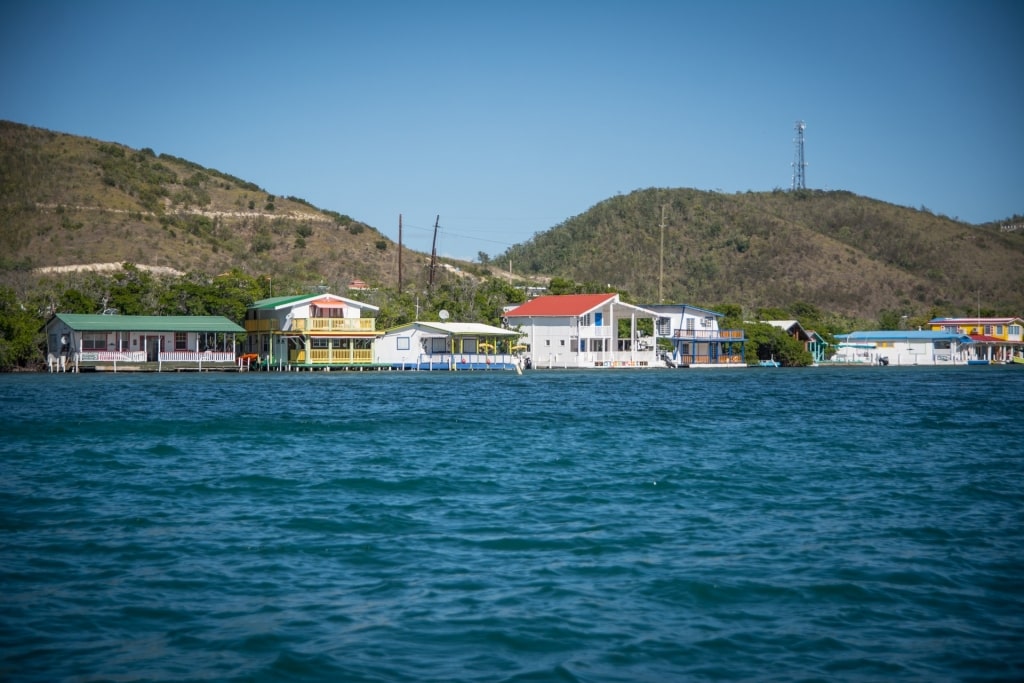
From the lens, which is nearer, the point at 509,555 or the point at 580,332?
the point at 509,555

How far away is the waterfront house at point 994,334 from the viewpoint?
318 feet

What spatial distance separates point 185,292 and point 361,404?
1277 inches

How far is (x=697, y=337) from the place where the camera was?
7712cm

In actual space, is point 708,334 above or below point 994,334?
below

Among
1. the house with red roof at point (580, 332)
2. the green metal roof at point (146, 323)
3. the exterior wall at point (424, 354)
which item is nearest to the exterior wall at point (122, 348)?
the green metal roof at point (146, 323)

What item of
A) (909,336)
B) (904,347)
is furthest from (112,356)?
(909,336)

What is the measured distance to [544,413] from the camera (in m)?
35.0

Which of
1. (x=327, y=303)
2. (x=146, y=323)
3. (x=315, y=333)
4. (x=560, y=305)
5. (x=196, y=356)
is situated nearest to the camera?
(x=146, y=323)

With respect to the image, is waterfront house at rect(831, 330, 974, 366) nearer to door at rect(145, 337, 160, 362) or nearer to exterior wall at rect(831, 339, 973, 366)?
exterior wall at rect(831, 339, 973, 366)

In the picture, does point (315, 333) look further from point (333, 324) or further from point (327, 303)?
point (327, 303)

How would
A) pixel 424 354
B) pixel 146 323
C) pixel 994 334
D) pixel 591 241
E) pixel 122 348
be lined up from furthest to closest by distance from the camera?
pixel 591 241, pixel 994 334, pixel 424 354, pixel 122 348, pixel 146 323

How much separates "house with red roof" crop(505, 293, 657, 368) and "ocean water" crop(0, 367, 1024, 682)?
44405mm

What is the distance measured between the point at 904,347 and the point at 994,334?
1376 cm

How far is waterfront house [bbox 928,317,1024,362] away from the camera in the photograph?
97.0 metres
